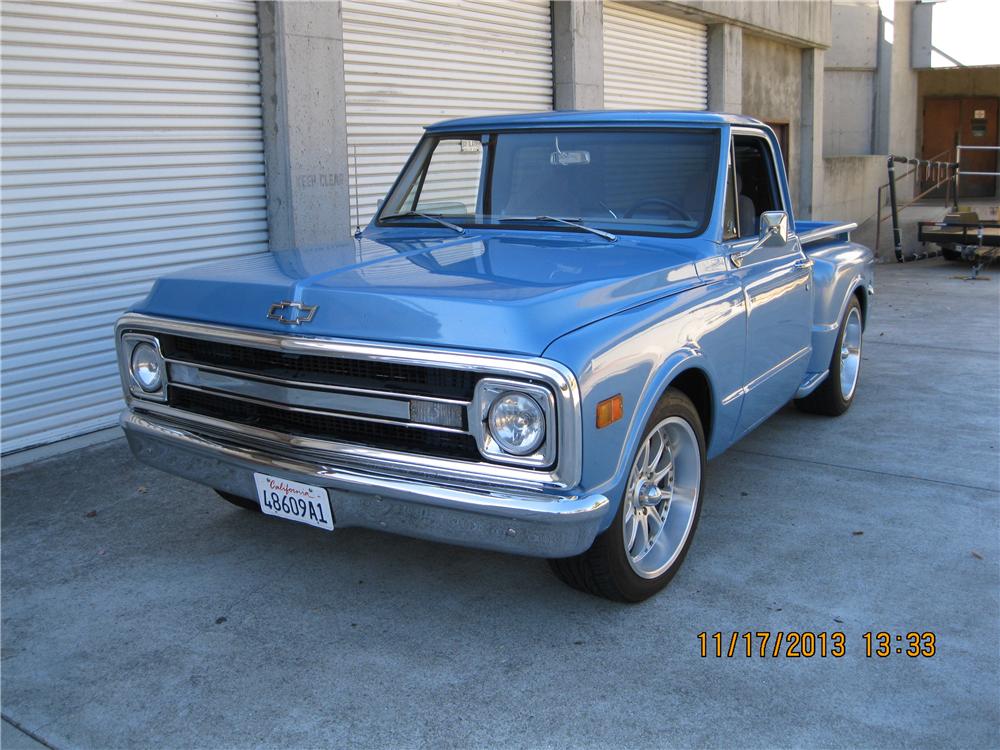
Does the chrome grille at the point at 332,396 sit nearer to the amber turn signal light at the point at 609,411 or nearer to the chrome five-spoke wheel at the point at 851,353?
the amber turn signal light at the point at 609,411

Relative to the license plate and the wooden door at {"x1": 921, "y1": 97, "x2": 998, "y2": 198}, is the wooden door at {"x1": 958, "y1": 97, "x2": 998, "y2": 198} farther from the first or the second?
the license plate

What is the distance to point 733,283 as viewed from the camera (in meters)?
4.18

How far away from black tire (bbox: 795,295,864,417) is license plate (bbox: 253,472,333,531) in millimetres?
3685

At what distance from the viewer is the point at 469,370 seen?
2945 millimetres

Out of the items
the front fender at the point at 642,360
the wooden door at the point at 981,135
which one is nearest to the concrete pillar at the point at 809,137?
the wooden door at the point at 981,135

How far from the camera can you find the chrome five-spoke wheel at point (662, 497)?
3602mm

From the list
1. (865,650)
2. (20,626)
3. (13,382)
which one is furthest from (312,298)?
(13,382)

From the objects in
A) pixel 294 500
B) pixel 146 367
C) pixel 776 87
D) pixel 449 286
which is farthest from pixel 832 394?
pixel 776 87

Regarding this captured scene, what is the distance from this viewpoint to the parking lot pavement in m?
2.94

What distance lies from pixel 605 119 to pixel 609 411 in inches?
73.4

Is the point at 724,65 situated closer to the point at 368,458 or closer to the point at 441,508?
the point at 368,458

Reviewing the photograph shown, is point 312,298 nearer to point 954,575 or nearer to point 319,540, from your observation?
point 319,540

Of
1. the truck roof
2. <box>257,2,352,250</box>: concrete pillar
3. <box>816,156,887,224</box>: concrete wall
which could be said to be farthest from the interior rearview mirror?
<box>816,156,887,224</box>: concrete wall

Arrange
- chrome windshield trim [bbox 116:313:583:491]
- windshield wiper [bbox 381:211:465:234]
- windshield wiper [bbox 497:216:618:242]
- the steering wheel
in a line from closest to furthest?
chrome windshield trim [bbox 116:313:583:491] < windshield wiper [bbox 497:216:618:242] < the steering wheel < windshield wiper [bbox 381:211:465:234]
